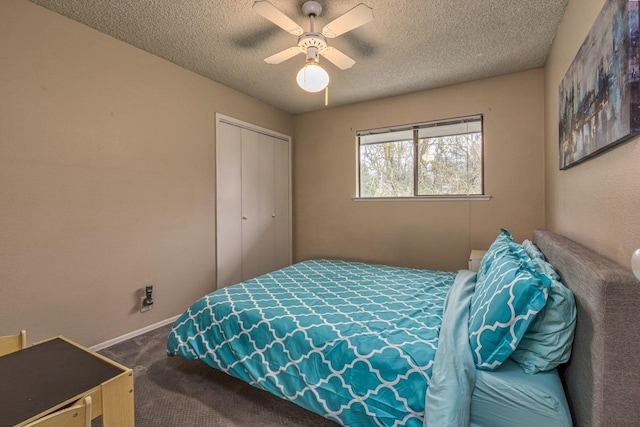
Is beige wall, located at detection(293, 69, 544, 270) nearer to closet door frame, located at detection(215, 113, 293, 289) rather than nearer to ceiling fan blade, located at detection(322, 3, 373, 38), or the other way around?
closet door frame, located at detection(215, 113, 293, 289)

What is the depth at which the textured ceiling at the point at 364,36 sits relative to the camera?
77.6 inches

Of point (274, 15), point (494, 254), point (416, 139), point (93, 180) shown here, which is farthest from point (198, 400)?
point (416, 139)

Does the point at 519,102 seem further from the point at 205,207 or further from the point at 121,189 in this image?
the point at 121,189

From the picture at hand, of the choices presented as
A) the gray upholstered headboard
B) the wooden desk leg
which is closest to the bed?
the gray upholstered headboard

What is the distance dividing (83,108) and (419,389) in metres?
2.86

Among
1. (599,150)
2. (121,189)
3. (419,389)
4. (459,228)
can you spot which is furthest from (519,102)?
(121,189)

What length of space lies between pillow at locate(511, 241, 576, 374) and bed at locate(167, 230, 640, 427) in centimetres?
3

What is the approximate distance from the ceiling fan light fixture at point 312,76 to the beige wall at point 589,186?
1401mm

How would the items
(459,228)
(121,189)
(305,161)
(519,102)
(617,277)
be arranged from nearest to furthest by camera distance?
(617,277) < (121,189) < (519,102) < (459,228) < (305,161)

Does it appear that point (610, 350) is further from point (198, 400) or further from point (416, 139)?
point (416, 139)

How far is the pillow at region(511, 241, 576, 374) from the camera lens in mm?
1092

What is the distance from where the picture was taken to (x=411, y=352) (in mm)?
1279

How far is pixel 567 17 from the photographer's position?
1924mm

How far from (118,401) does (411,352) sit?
3.92 ft
